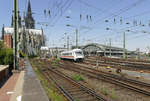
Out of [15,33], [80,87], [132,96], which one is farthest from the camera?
[15,33]

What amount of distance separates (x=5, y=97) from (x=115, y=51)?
256ft

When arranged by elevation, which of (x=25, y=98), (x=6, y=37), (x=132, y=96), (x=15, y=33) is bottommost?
(x=132, y=96)

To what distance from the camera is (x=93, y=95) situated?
24.5ft

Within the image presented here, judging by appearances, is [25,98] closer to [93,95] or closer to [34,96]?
[34,96]

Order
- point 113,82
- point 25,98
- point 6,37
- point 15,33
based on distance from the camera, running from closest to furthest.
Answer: point 25,98 < point 113,82 < point 15,33 < point 6,37

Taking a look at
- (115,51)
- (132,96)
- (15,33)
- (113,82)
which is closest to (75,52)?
(15,33)

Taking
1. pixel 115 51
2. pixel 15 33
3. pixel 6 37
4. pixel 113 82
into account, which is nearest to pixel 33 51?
pixel 6 37

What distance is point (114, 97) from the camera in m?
7.46

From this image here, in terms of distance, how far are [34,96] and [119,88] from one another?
593 cm

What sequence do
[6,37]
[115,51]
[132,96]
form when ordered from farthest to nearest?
[115,51]
[6,37]
[132,96]

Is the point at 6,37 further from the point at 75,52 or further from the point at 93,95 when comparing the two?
the point at 93,95

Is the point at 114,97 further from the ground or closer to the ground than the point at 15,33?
closer to the ground

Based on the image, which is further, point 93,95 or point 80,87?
point 80,87

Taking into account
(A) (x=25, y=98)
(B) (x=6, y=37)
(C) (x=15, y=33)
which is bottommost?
(A) (x=25, y=98)
